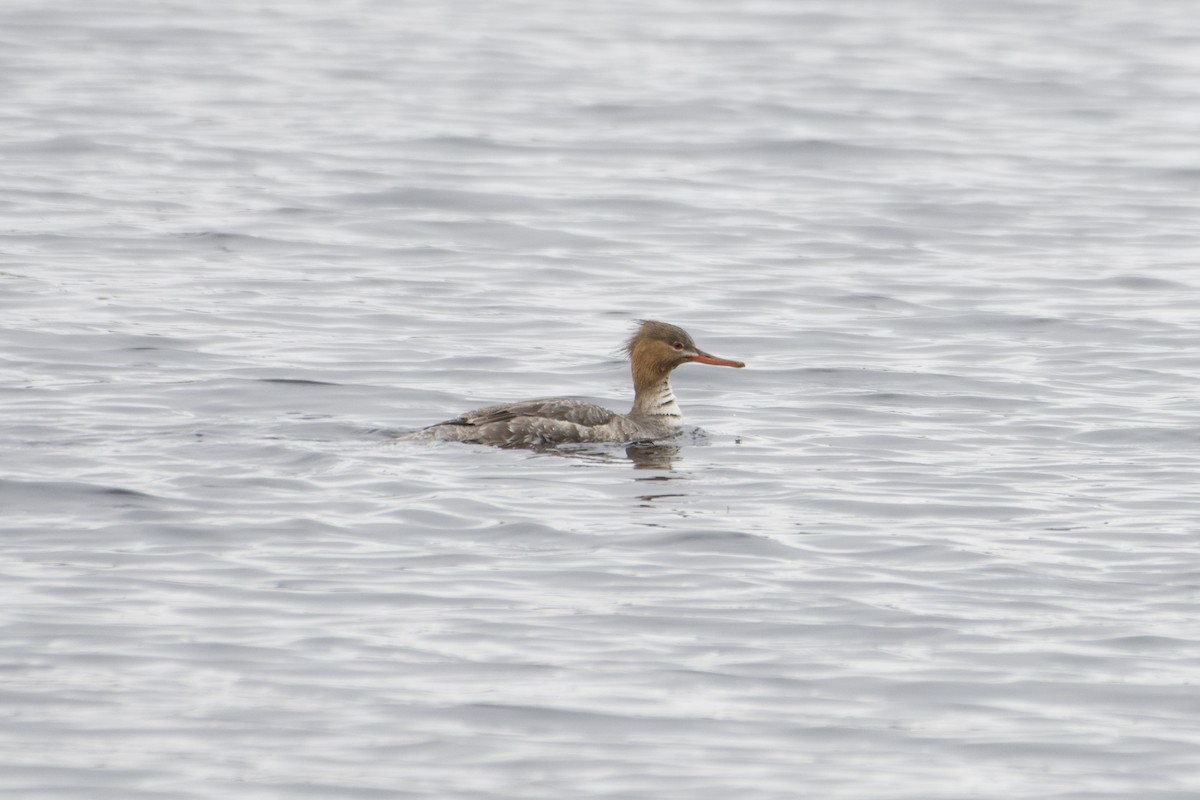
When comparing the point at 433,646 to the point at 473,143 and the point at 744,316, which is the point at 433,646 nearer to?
the point at 744,316

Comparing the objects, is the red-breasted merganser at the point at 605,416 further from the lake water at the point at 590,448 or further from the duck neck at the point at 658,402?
the lake water at the point at 590,448

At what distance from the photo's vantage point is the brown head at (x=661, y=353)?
A: 13.5 meters

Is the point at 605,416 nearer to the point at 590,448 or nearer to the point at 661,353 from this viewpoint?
the point at 590,448

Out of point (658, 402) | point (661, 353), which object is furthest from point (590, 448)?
point (661, 353)

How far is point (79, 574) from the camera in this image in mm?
9344

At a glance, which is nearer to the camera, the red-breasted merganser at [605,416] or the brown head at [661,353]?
the red-breasted merganser at [605,416]

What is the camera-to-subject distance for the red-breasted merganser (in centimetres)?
1229

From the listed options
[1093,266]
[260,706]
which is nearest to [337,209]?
[1093,266]

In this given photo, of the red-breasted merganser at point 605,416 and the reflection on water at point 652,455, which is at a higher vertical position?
the red-breasted merganser at point 605,416

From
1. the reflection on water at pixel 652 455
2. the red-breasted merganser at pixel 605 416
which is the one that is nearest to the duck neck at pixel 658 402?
the red-breasted merganser at pixel 605 416

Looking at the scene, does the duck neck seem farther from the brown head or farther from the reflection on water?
the reflection on water

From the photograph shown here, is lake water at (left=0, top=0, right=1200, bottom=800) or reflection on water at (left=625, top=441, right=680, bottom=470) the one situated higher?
lake water at (left=0, top=0, right=1200, bottom=800)

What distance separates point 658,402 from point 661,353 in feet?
1.03

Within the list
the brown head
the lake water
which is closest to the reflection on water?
the lake water
